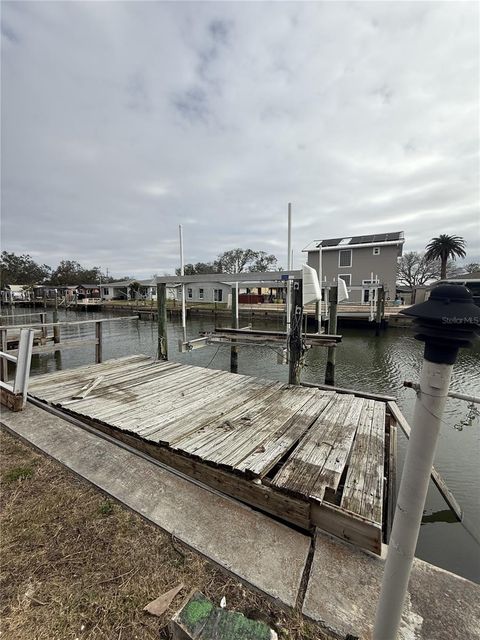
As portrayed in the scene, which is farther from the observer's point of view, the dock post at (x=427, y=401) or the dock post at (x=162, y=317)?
the dock post at (x=162, y=317)

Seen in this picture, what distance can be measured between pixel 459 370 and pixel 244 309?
1634 centimetres

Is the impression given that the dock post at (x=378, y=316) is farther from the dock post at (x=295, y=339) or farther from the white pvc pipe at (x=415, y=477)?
the white pvc pipe at (x=415, y=477)

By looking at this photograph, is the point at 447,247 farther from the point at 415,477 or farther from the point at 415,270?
the point at 415,477

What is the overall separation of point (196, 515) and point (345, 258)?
26.6 meters

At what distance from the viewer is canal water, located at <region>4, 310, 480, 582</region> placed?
10.8 ft

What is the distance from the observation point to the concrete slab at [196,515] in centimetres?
183

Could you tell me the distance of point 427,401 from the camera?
1064 millimetres

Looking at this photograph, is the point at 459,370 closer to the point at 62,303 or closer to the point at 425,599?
the point at 425,599

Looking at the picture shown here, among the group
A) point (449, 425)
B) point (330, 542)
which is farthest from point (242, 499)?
point (449, 425)

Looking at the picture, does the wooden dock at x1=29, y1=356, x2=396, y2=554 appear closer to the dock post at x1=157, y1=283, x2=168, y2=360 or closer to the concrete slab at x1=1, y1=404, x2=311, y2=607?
the concrete slab at x1=1, y1=404, x2=311, y2=607

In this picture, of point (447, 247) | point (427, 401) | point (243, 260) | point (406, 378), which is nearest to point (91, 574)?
point (427, 401)

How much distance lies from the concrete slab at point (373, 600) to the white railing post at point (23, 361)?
13.1 feet

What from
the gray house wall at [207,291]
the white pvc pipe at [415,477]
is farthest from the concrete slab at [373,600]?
the gray house wall at [207,291]

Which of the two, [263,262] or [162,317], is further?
[263,262]
